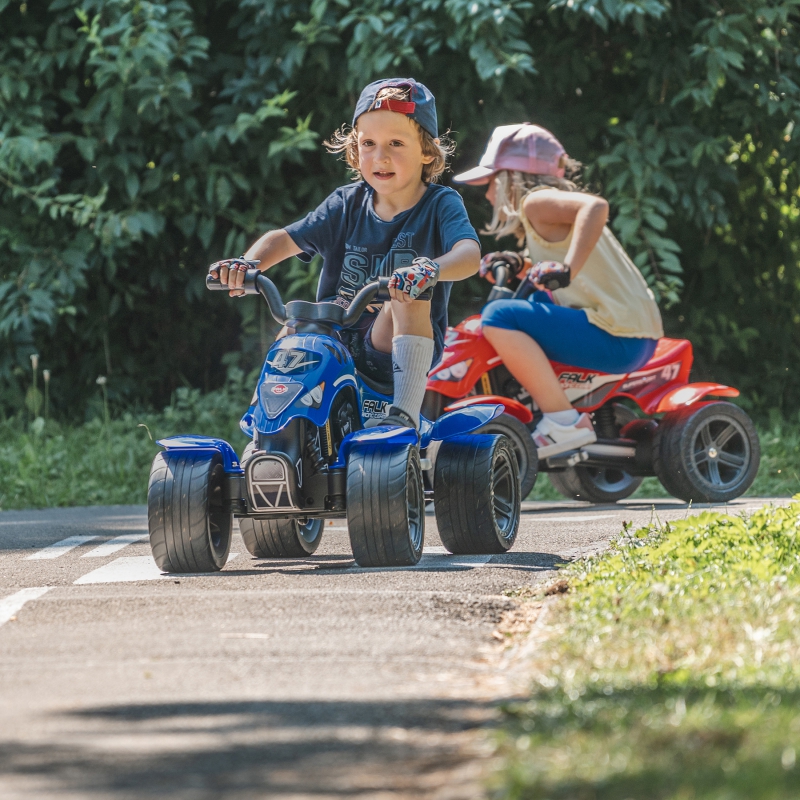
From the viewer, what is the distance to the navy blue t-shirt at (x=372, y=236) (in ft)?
19.1

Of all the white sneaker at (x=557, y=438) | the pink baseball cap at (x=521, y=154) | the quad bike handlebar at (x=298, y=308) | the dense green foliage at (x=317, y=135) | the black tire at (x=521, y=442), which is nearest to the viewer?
the quad bike handlebar at (x=298, y=308)

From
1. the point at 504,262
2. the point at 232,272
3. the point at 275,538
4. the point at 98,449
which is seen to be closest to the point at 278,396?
the point at 232,272

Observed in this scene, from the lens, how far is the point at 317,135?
398 inches

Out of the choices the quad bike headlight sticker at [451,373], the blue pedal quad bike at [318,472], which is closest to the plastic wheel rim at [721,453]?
the quad bike headlight sticker at [451,373]

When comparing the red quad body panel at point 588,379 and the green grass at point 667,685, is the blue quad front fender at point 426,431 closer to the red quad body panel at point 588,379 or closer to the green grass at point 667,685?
the green grass at point 667,685

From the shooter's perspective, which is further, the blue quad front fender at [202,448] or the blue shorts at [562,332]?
the blue shorts at [562,332]

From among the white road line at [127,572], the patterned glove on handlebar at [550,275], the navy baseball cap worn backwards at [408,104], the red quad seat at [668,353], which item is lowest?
the white road line at [127,572]

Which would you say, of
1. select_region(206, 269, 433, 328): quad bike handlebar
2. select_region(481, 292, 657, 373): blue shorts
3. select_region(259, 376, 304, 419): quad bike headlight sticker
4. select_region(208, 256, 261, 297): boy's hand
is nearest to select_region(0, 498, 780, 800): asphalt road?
select_region(259, 376, 304, 419): quad bike headlight sticker

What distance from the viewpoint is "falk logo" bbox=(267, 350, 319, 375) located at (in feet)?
17.2

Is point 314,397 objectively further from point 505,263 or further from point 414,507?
point 505,263

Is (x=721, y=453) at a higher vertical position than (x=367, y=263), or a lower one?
lower

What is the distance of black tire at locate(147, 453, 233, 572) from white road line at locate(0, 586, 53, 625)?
0.42m

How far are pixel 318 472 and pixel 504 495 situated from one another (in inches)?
38.6

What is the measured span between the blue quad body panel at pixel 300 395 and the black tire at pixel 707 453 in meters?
2.96
